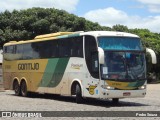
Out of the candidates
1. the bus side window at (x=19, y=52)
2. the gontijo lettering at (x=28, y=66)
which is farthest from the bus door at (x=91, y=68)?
the bus side window at (x=19, y=52)

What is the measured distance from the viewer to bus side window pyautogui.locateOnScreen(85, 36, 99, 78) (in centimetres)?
2005

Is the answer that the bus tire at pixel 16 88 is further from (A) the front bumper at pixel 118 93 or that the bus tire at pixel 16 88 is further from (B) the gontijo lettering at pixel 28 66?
(A) the front bumper at pixel 118 93

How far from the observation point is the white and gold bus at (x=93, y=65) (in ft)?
65.2

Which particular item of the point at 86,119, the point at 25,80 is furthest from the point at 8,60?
the point at 86,119

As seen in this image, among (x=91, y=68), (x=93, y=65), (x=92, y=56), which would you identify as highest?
(x=92, y=56)

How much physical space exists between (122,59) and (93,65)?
131 cm

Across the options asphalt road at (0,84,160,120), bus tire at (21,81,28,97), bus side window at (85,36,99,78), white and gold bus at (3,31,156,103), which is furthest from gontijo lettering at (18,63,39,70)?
bus side window at (85,36,99,78)

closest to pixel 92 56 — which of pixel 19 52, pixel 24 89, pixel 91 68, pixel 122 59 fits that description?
pixel 91 68

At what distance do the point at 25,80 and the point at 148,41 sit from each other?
29601 millimetres

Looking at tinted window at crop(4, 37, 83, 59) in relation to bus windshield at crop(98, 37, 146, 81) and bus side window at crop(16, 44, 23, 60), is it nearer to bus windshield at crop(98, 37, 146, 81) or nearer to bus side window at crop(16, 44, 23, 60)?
bus side window at crop(16, 44, 23, 60)

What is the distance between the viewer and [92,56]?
20328 mm

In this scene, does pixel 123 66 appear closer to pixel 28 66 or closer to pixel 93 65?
pixel 93 65

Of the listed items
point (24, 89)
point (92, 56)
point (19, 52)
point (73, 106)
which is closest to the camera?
point (73, 106)

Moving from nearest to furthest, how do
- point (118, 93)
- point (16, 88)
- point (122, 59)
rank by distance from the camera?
point (118, 93), point (122, 59), point (16, 88)
